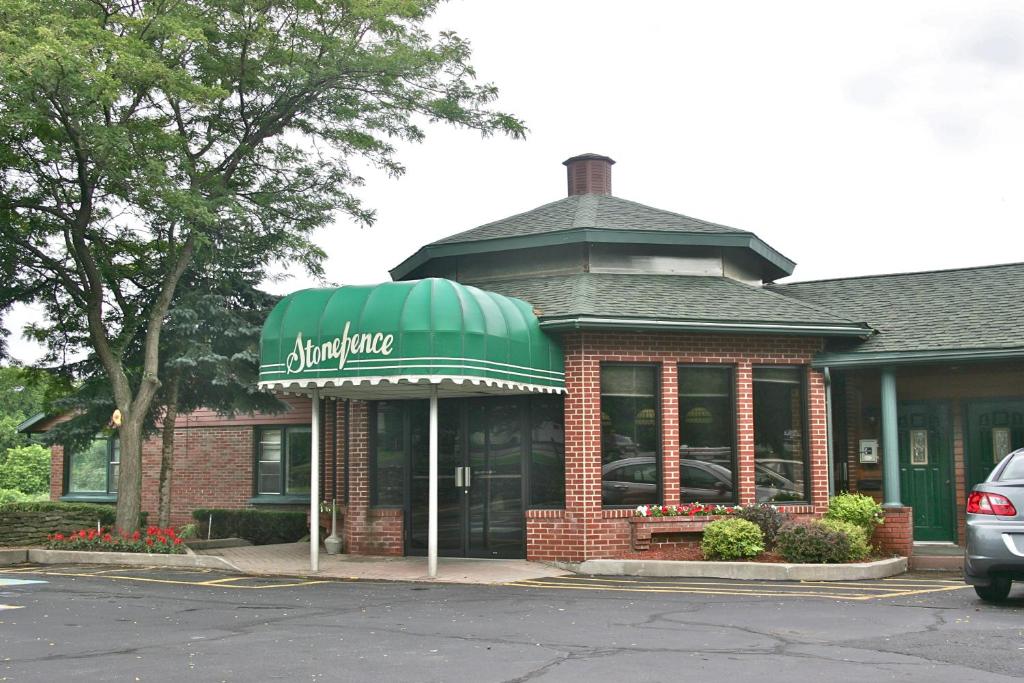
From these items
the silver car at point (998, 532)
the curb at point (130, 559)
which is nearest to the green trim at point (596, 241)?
the curb at point (130, 559)

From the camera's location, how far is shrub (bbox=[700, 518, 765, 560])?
577 inches

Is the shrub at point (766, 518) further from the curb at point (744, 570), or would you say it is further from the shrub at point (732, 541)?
the curb at point (744, 570)

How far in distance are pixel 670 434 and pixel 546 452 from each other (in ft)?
6.20

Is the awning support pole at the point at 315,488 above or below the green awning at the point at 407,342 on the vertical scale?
below

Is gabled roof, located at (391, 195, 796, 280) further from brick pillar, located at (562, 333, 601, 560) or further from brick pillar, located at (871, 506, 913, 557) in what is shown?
brick pillar, located at (871, 506, 913, 557)

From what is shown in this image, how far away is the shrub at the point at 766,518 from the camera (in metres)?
15.0

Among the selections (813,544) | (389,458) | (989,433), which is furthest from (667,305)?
(989,433)

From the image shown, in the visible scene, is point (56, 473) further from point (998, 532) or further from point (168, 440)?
point (998, 532)

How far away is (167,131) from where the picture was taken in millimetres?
19609

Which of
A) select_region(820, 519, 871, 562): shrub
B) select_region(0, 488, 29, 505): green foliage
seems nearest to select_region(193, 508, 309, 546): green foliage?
select_region(820, 519, 871, 562): shrub

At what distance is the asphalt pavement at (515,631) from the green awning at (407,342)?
2.81 m

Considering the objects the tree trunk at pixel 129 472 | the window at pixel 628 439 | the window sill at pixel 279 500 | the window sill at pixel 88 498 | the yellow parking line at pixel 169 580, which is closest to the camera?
the yellow parking line at pixel 169 580

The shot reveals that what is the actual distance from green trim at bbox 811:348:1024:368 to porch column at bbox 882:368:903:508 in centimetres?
38

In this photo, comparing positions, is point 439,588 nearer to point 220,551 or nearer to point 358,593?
point 358,593
